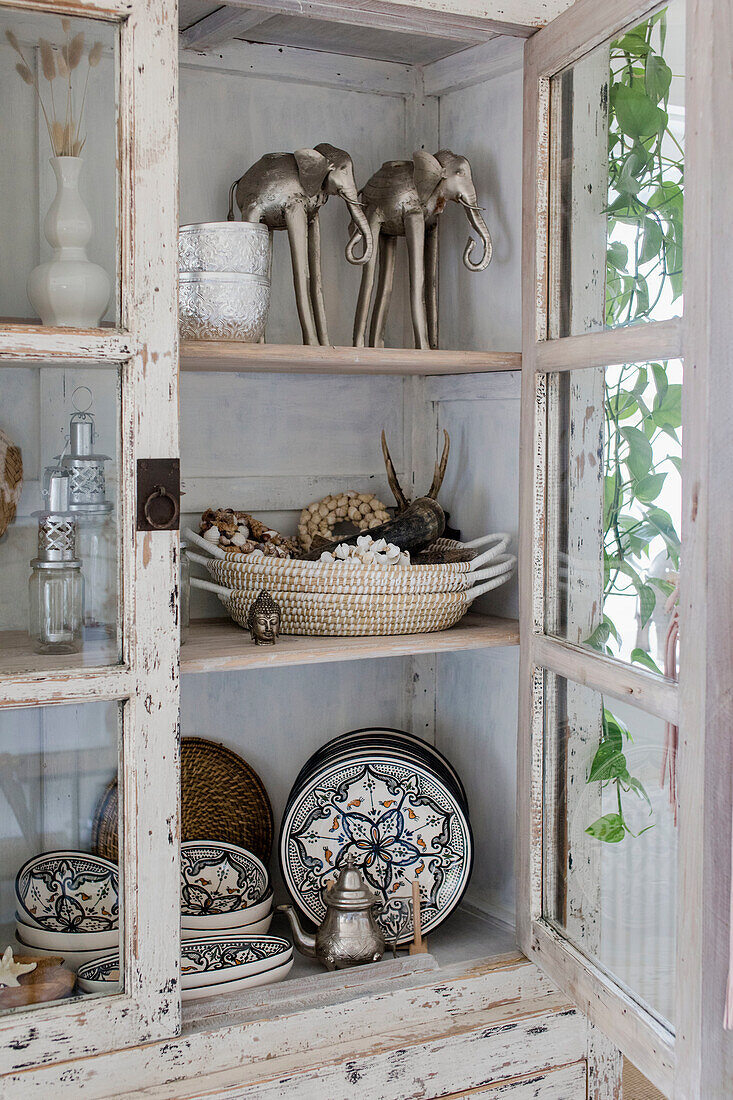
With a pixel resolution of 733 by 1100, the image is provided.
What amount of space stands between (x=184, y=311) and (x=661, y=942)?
3.23 feet

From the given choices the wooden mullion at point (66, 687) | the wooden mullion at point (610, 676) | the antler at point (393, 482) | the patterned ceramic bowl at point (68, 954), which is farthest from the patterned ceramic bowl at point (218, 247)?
the patterned ceramic bowl at point (68, 954)

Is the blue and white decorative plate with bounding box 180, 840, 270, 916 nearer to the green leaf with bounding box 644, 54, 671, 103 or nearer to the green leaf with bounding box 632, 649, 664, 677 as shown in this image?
the green leaf with bounding box 632, 649, 664, 677

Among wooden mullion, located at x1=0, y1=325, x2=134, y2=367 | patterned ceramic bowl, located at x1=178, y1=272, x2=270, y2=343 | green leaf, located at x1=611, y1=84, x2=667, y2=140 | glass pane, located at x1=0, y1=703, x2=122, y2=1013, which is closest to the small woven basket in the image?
wooden mullion, located at x1=0, y1=325, x2=134, y2=367

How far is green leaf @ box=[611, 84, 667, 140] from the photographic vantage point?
1182 mm

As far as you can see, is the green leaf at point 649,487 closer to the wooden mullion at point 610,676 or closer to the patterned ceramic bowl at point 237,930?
the wooden mullion at point 610,676

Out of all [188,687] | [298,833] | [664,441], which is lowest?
[298,833]

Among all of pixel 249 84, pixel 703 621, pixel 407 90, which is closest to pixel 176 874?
pixel 703 621

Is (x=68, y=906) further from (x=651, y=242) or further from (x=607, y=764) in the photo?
(x=651, y=242)

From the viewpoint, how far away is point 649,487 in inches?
47.3

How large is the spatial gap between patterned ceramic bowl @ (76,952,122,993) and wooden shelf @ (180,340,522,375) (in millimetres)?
750

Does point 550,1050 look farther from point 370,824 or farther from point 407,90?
point 407,90

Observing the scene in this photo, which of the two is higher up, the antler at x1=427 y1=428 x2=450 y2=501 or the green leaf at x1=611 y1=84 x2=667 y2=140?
the green leaf at x1=611 y1=84 x2=667 y2=140

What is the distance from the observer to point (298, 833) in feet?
5.25

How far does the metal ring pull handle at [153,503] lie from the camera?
1.23 meters
